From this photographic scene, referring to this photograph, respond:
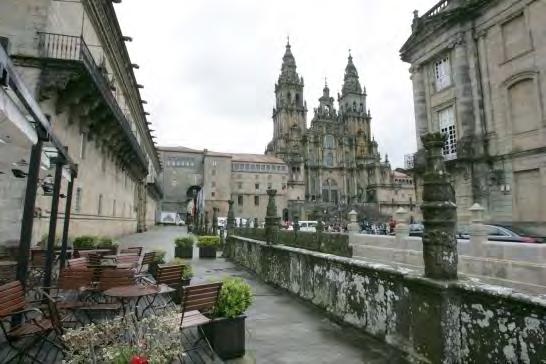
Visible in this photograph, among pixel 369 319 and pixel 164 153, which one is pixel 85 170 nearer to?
pixel 369 319

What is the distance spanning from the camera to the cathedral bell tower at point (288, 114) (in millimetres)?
88562

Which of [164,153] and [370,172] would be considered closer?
[164,153]

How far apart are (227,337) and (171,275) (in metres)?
2.46

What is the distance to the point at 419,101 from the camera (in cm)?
2456

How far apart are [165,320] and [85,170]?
607 inches

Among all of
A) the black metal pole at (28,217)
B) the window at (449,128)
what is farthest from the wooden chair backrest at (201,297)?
the window at (449,128)

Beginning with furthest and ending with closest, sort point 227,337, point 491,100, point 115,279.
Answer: point 491,100
point 115,279
point 227,337

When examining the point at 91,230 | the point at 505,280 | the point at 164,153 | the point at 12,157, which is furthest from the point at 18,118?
the point at 164,153

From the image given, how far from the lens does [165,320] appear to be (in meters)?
3.15

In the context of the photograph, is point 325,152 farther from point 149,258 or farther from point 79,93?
point 149,258

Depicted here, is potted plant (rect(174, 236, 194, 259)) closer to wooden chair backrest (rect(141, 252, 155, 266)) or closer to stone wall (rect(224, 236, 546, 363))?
wooden chair backrest (rect(141, 252, 155, 266))

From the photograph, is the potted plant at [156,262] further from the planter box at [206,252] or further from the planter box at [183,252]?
the planter box at [206,252]

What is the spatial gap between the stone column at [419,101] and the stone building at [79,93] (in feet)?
63.3

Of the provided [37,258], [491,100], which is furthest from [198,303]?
[491,100]
